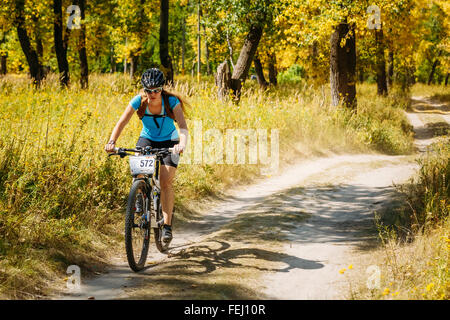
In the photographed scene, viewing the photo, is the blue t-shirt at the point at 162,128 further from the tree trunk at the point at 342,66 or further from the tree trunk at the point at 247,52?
the tree trunk at the point at 342,66

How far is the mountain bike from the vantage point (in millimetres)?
4957

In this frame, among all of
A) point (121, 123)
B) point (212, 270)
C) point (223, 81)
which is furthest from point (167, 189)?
point (223, 81)

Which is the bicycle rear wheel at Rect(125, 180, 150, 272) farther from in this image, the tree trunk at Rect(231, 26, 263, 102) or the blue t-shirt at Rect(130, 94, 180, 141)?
the tree trunk at Rect(231, 26, 263, 102)

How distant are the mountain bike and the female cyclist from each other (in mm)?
123

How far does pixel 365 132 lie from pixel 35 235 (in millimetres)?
12000

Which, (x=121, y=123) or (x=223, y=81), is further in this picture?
(x=223, y=81)

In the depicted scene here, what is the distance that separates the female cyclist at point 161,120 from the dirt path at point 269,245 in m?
0.77

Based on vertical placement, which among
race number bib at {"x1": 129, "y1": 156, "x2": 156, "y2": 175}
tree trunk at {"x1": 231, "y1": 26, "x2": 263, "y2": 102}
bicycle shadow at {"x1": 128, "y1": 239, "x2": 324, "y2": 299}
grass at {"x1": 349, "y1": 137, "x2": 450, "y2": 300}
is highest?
tree trunk at {"x1": 231, "y1": 26, "x2": 263, "y2": 102}

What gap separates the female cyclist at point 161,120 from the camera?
5309 mm

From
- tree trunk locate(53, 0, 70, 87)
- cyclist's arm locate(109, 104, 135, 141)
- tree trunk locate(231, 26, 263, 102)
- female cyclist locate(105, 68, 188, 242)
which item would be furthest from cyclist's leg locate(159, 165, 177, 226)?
tree trunk locate(53, 0, 70, 87)

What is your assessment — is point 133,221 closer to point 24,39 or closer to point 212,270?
point 212,270

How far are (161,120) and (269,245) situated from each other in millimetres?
2115

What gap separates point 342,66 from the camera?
→ 628 inches

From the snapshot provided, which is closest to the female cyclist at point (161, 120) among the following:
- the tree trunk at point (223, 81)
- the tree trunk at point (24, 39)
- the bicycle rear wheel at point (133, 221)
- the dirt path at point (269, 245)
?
the bicycle rear wheel at point (133, 221)
